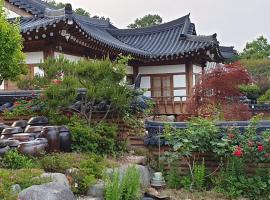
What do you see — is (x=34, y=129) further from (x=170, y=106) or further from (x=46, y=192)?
(x=170, y=106)

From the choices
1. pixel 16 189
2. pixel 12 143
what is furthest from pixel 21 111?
pixel 16 189

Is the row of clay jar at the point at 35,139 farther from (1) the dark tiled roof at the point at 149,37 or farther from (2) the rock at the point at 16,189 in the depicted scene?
(1) the dark tiled roof at the point at 149,37

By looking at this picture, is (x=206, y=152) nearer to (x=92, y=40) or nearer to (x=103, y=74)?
(x=103, y=74)

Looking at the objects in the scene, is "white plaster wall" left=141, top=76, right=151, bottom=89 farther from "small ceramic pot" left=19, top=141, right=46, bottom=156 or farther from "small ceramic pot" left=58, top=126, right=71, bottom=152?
"small ceramic pot" left=19, top=141, right=46, bottom=156

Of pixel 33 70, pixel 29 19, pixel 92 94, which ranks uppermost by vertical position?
pixel 29 19

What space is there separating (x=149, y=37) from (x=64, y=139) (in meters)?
16.8

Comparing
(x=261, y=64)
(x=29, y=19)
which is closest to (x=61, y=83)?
(x=29, y=19)

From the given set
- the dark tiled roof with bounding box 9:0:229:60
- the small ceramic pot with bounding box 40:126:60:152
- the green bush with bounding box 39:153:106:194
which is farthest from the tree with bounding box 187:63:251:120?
the green bush with bounding box 39:153:106:194

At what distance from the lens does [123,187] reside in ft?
18.2

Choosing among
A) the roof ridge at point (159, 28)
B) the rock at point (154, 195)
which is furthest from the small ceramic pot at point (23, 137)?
the roof ridge at point (159, 28)

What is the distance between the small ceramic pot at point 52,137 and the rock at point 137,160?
137cm

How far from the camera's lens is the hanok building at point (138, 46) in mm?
11738

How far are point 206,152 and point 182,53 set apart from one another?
11042 millimetres

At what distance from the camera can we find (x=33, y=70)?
42.2 feet
